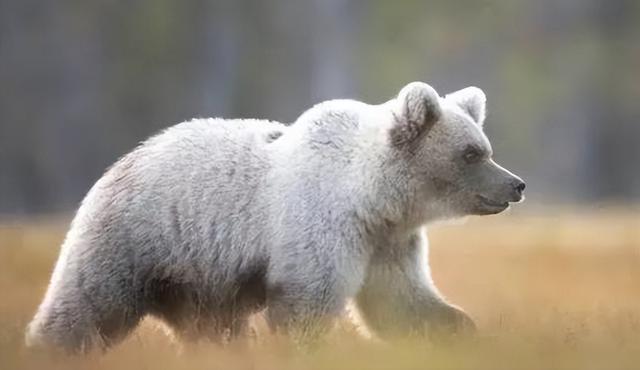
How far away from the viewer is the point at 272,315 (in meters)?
5.53

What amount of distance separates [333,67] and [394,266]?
2002 centimetres

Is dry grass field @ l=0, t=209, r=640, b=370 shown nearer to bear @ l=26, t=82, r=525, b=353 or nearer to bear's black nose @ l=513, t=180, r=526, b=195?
bear @ l=26, t=82, r=525, b=353

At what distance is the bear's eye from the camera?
5807 mm

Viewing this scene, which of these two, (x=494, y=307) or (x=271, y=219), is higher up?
(x=271, y=219)

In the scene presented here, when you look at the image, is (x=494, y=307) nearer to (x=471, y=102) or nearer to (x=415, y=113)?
(x=471, y=102)

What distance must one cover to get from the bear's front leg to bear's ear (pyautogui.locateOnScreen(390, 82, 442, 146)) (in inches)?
17.4

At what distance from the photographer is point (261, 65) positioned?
27438 mm

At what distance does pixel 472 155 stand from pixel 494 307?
1.95 metres

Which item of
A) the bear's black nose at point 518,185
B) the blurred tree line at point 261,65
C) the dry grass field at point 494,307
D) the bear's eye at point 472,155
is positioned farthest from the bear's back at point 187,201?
the blurred tree line at point 261,65

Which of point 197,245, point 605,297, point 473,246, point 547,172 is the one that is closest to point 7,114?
point 547,172

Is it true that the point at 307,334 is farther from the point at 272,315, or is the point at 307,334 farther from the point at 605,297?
the point at 605,297

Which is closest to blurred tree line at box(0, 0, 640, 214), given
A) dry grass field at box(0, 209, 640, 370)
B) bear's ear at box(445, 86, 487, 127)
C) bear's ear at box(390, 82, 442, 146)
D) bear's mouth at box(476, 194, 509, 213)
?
dry grass field at box(0, 209, 640, 370)

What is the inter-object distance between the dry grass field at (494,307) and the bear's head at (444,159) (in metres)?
0.51

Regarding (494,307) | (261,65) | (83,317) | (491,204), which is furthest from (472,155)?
(261,65)
